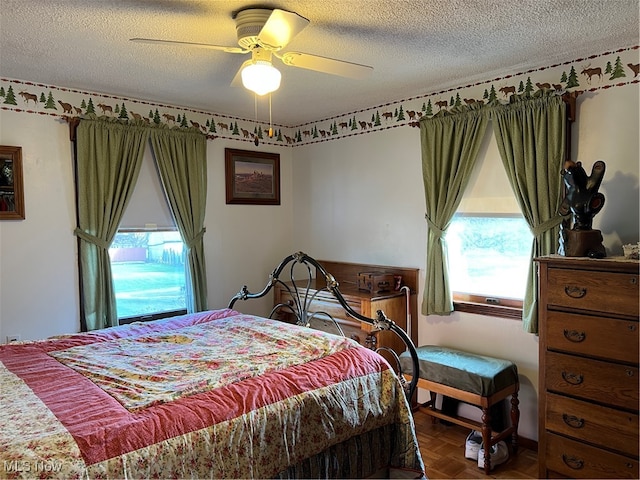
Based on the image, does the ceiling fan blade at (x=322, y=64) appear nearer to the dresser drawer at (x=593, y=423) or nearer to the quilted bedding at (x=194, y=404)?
the quilted bedding at (x=194, y=404)

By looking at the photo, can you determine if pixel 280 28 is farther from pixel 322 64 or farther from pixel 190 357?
pixel 190 357

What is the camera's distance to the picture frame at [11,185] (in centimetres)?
321

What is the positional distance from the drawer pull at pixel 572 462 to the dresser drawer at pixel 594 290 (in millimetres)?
790

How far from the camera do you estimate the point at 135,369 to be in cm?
212

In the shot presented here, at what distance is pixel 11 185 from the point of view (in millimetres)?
3246

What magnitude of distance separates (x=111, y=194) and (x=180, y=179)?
0.57 metres

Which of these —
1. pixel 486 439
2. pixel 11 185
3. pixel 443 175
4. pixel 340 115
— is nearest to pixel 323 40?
pixel 443 175

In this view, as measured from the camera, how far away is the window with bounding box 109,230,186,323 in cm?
382

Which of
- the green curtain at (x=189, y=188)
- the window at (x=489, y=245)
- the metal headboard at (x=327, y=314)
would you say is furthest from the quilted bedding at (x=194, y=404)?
the window at (x=489, y=245)

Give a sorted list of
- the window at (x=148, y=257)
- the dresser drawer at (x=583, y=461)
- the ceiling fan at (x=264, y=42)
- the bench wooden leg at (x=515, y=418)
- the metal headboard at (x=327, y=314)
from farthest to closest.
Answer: the window at (x=148, y=257) → the bench wooden leg at (x=515, y=418) → the metal headboard at (x=327, y=314) → the dresser drawer at (x=583, y=461) → the ceiling fan at (x=264, y=42)

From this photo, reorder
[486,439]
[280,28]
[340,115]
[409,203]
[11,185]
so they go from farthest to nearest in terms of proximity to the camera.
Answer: [340,115] → [409,203] → [11,185] → [486,439] → [280,28]

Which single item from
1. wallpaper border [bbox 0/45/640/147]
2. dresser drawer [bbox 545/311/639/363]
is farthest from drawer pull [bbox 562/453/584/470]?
wallpaper border [bbox 0/45/640/147]

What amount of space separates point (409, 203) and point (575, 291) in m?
1.61

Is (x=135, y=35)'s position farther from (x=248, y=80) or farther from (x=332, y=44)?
(x=332, y=44)
